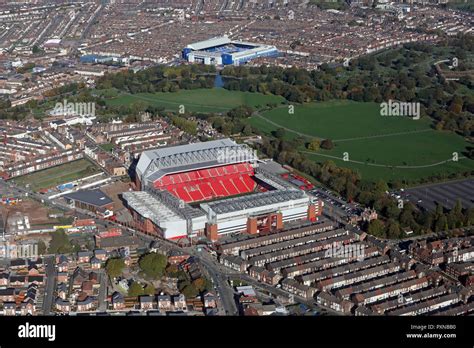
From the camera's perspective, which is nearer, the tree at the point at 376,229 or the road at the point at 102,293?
the road at the point at 102,293

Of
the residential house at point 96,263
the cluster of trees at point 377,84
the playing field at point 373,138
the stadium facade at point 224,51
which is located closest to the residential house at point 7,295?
the residential house at point 96,263

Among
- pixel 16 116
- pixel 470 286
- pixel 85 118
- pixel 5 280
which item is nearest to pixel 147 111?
pixel 85 118

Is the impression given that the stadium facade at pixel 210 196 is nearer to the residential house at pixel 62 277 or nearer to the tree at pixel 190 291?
the residential house at pixel 62 277

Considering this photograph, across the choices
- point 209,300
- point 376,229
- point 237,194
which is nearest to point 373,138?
point 237,194

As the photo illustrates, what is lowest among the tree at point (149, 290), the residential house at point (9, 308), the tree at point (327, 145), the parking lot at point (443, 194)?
the parking lot at point (443, 194)

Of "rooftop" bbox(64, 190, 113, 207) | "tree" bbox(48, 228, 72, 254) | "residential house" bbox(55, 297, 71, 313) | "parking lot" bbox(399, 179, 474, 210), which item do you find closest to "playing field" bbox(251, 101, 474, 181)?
"parking lot" bbox(399, 179, 474, 210)

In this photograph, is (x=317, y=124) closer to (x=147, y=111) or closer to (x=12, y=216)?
(x=147, y=111)
